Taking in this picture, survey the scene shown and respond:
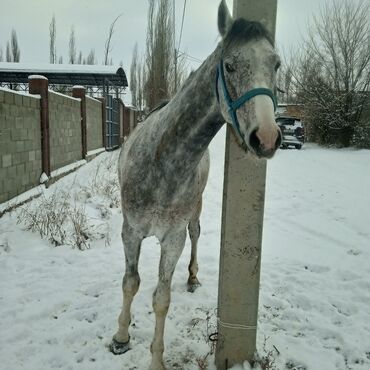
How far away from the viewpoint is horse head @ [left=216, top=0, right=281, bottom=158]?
4.56 feet

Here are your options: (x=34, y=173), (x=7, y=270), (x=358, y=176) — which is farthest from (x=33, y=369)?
(x=358, y=176)

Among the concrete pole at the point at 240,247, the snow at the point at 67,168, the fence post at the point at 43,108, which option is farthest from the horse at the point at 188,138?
the snow at the point at 67,168

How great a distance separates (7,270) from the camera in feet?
11.8

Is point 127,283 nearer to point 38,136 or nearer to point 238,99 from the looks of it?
point 238,99

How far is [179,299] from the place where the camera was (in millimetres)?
3248

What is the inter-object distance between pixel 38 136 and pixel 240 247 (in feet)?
17.7

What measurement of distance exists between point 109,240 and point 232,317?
2.62 meters

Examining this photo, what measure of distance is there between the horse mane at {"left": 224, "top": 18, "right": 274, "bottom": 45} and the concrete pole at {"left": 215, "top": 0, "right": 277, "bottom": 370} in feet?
1.56

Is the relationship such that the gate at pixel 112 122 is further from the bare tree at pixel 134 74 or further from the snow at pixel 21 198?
the bare tree at pixel 134 74

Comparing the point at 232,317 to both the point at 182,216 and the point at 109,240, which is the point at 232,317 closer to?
the point at 182,216

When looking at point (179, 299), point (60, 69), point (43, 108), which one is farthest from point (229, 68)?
point (60, 69)

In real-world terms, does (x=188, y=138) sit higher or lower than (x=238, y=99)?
lower

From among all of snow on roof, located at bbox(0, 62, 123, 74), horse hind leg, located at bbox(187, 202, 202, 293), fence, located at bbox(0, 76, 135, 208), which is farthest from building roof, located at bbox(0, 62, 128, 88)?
horse hind leg, located at bbox(187, 202, 202, 293)

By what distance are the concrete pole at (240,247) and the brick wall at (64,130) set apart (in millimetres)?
5985
